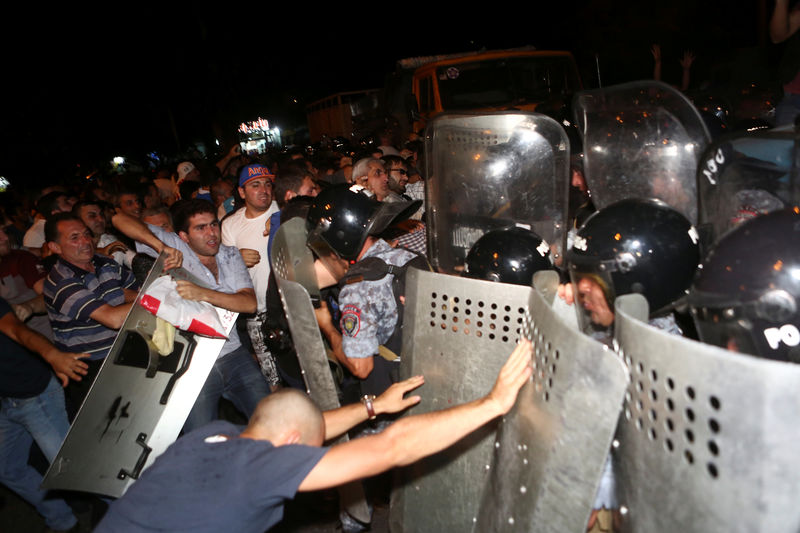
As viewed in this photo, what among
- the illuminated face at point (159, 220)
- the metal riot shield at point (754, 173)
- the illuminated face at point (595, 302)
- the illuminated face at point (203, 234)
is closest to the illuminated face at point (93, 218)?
the illuminated face at point (159, 220)

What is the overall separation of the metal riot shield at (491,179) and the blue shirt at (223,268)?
62.2 inches

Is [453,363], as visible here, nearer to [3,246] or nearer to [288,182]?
[288,182]

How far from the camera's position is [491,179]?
9.87 feet

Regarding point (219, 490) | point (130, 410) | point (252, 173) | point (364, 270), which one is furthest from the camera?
point (252, 173)

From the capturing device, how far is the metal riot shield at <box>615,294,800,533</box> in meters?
0.90

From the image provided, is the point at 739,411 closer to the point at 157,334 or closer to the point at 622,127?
the point at 622,127

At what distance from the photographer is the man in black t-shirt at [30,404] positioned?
336cm

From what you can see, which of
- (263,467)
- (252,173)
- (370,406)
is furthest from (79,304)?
(263,467)

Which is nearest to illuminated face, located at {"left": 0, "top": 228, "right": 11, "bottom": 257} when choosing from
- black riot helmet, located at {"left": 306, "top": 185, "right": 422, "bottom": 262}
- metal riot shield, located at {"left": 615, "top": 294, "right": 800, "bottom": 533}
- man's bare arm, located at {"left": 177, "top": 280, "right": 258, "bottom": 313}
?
man's bare arm, located at {"left": 177, "top": 280, "right": 258, "bottom": 313}

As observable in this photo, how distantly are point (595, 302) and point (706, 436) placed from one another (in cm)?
98

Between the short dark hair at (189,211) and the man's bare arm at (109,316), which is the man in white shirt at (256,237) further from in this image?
the man's bare arm at (109,316)

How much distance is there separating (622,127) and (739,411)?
8.54 feet

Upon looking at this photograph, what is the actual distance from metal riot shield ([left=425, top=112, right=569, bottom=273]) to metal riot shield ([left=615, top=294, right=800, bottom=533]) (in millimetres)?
1753

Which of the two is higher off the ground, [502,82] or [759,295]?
[502,82]
